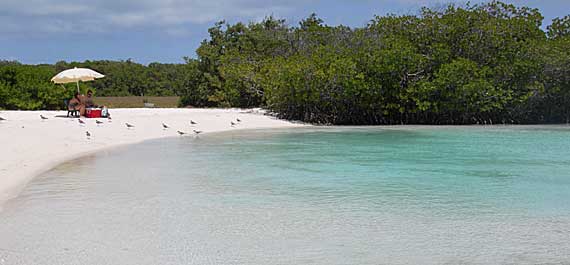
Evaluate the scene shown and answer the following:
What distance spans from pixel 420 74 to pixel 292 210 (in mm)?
15770

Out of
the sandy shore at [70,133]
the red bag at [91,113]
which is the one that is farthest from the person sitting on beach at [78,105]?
the sandy shore at [70,133]

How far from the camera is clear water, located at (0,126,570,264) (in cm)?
469

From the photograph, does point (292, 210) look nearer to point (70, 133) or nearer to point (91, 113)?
point (70, 133)

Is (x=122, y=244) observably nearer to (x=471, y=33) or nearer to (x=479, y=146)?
(x=479, y=146)

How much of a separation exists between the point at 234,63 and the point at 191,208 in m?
18.2

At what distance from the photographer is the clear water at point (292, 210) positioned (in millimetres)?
4691

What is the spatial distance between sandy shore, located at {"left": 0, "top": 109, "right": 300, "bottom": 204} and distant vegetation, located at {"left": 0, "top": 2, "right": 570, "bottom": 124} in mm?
1629

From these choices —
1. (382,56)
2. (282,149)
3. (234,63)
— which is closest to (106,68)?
(234,63)

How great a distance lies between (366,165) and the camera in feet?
33.7

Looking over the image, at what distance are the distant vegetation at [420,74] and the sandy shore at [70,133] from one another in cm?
163

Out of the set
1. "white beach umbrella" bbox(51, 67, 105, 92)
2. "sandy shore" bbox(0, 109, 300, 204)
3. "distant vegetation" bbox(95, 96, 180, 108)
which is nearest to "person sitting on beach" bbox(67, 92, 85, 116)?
"white beach umbrella" bbox(51, 67, 105, 92)

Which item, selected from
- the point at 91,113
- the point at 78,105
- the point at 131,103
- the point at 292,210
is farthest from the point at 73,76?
the point at 131,103

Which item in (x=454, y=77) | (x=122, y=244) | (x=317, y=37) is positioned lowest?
(x=122, y=244)

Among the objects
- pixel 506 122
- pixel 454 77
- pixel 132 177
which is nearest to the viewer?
pixel 132 177
